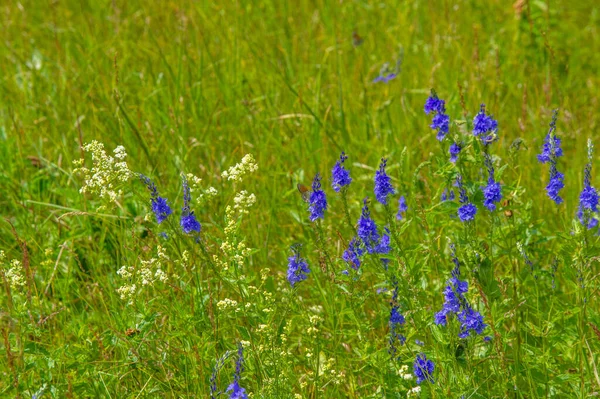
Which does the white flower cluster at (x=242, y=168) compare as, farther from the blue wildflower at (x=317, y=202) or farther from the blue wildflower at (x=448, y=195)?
the blue wildflower at (x=448, y=195)

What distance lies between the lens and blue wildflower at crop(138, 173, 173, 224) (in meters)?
2.09

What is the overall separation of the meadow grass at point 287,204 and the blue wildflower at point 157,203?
0.22 ft

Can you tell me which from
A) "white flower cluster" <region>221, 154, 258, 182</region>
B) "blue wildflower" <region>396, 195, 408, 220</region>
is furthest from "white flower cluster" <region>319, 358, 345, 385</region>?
"blue wildflower" <region>396, 195, 408, 220</region>

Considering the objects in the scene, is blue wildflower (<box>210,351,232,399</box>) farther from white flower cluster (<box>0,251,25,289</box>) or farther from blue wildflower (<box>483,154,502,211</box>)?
blue wildflower (<box>483,154,502,211</box>)

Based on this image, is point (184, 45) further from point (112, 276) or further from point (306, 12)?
point (112, 276)

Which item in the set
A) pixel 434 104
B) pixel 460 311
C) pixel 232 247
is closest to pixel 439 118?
pixel 434 104

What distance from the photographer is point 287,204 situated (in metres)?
2.99

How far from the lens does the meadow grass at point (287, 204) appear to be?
7.14ft

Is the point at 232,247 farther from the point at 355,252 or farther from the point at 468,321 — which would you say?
the point at 468,321

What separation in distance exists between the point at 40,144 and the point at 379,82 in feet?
5.91

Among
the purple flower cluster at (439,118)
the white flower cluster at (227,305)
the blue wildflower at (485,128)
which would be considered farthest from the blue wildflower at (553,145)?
the white flower cluster at (227,305)

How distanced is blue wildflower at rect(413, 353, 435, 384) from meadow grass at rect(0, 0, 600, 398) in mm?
37

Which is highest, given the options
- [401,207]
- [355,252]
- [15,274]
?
[401,207]

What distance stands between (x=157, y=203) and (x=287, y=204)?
3.16 ft
